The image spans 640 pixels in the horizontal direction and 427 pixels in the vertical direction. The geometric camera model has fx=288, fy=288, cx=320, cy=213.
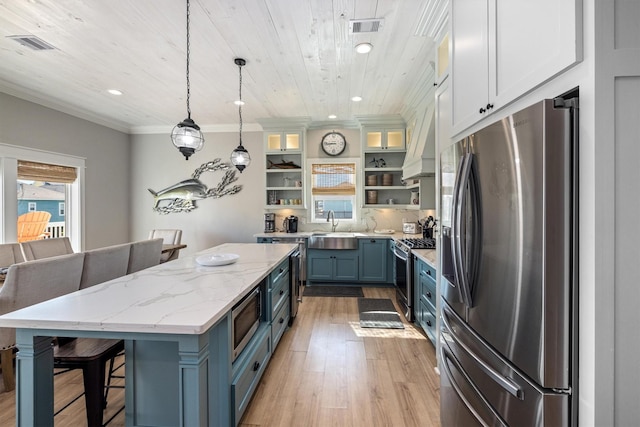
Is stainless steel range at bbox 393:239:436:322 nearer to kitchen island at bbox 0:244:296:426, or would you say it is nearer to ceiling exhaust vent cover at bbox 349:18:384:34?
kitchen island at bbox 0:244:296:426

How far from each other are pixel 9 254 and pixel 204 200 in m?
2.87

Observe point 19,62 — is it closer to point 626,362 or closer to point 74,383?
point 74,383

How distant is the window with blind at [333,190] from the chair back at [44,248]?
3662 millimetres

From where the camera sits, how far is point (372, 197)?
5258 millimetres

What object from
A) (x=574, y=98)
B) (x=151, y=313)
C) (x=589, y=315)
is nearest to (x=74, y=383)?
(x=151, y=313)

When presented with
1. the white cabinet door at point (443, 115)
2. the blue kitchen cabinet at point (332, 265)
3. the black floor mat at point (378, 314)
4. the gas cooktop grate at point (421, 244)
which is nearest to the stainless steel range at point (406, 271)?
the gas cooktop grate at point (421, 244)

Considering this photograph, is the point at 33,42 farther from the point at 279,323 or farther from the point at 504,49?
the point at 504,49

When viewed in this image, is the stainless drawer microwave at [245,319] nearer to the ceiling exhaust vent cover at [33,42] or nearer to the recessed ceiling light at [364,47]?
the recessed ceiling light at [364,47]

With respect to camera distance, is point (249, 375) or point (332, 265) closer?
point (249, 375)

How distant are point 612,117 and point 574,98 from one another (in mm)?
113

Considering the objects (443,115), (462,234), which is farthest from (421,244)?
(462,234)

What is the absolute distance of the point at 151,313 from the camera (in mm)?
1310

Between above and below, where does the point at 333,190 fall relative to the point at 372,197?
above

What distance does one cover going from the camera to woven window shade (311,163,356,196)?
5504 millimetres
